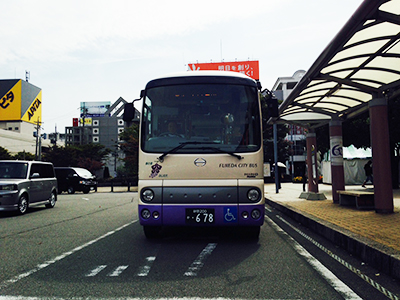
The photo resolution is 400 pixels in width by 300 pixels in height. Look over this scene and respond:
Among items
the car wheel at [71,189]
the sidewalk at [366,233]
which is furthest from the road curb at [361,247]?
the car wheel at [71,189]

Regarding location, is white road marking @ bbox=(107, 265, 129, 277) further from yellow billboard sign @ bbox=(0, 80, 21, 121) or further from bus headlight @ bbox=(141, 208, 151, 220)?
yellow billboard sign @ bbox=(0, 80, 21, 121)

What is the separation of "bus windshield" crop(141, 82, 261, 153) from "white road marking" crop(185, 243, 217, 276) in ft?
5.19

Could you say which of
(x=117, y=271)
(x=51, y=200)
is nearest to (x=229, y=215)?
(x=117, y=271)

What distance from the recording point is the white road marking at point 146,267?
4.58 m

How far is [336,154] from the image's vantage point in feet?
42.2

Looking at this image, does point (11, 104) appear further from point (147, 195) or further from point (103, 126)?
point (147, 195)

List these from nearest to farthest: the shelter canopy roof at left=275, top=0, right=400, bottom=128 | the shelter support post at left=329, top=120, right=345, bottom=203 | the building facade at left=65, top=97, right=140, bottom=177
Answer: the shelter canopy roof at left=275, top=0, right=400, bottom=128 < the shelter support post at left=329, top=120, right=345, bottom=203 < the building facade at left=65, top=97, right=140, bottom=177

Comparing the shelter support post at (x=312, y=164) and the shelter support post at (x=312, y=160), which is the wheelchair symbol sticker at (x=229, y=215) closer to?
the shelter support post at (x=312, y=164)

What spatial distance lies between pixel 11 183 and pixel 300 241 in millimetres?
8789

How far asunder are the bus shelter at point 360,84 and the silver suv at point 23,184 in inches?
339

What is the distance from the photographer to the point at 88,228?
8953 mm

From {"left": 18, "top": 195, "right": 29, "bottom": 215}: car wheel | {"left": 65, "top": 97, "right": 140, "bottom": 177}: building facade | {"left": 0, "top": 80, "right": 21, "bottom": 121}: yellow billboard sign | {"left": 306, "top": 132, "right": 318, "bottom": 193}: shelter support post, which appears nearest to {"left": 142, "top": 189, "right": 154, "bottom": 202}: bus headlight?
{"left": 18, "top": 195, "right": 29, "bottom": 215}: car wheel

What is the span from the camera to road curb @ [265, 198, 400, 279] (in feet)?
15.1

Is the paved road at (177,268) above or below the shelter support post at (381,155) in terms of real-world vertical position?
below
